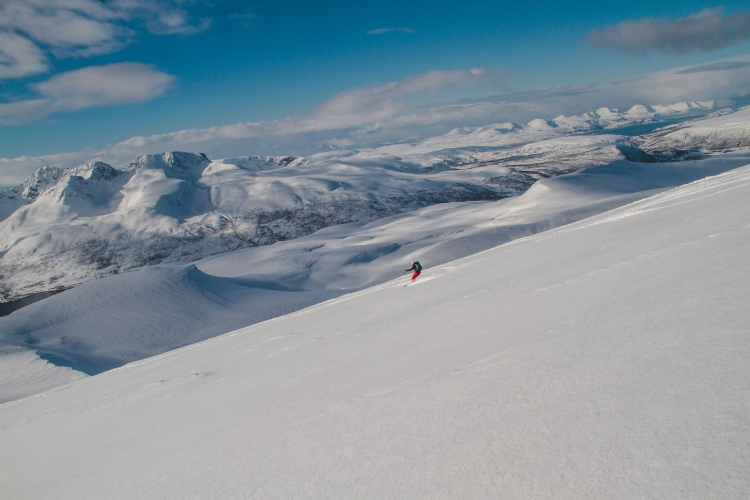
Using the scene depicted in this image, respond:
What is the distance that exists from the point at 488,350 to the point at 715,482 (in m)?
1.87

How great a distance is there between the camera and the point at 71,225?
94500 millimetres

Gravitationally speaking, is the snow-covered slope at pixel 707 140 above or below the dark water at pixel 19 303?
above

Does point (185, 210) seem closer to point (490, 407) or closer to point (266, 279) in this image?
point (266, 279)

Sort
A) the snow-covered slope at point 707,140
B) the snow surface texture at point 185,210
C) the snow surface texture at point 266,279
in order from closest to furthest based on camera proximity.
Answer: the snow surface texture at point 266,279 → the snow surface texture at point 185,210 → the snow-covered slope at point 707,140

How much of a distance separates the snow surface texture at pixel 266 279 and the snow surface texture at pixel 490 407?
594 cm

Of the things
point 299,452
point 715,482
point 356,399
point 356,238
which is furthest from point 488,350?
point 356,238

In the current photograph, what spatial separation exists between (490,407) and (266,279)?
108 feet

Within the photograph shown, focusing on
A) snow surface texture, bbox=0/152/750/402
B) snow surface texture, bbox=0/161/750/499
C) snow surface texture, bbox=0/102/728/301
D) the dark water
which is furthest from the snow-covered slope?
the dark water

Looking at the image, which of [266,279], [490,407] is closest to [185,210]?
[266,279]

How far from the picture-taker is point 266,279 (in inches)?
1340

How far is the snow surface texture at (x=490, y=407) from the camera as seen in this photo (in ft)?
5.89

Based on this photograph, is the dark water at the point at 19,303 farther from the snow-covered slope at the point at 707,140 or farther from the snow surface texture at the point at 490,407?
the snow-covered slope at the point at 707,140

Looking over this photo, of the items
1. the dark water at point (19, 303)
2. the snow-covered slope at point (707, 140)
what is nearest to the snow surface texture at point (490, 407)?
the dark water at point (19, 303)

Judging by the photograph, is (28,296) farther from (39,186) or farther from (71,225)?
(39,186)
